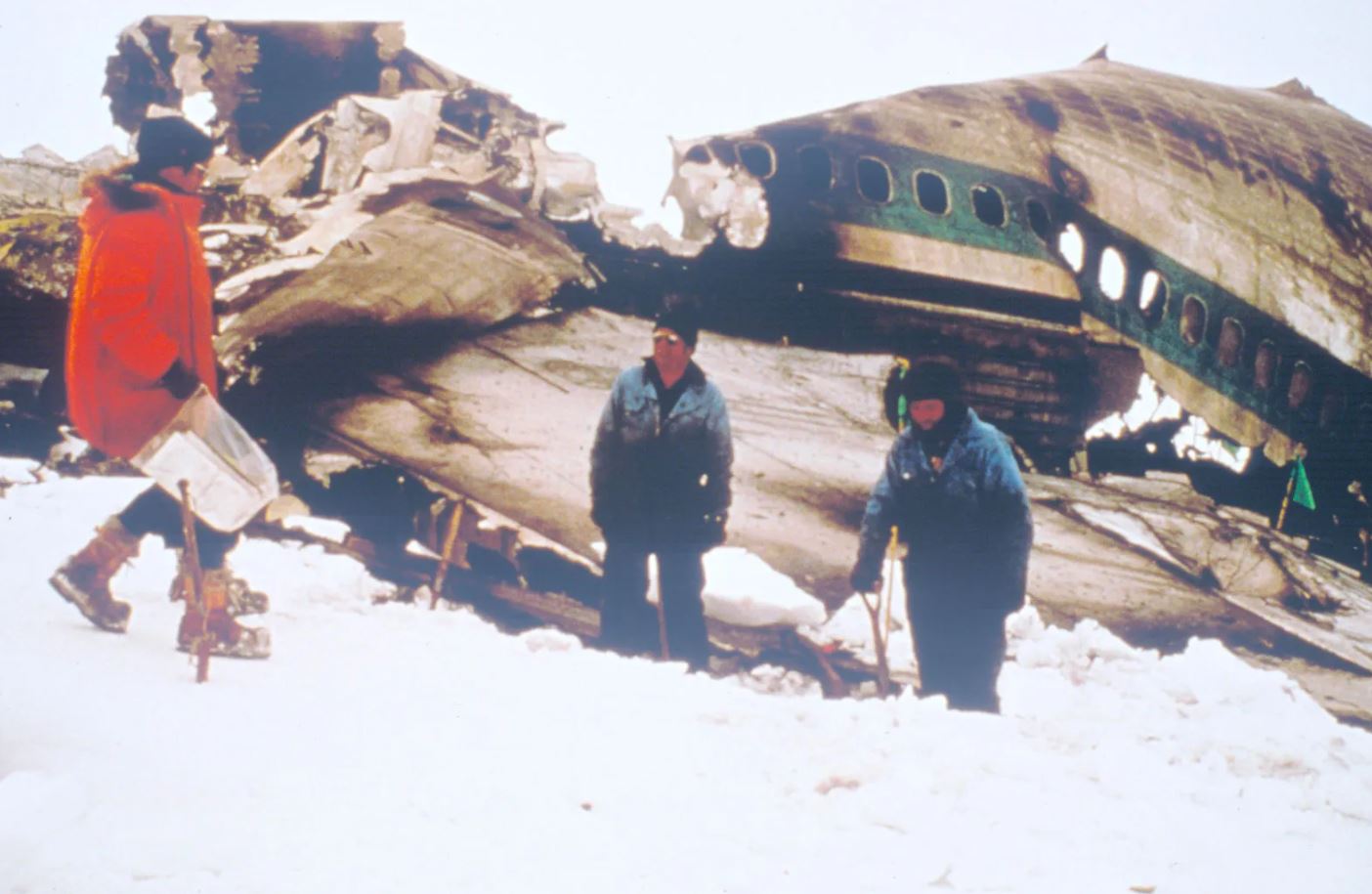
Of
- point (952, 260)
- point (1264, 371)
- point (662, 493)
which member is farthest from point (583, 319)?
point (1264, 371)

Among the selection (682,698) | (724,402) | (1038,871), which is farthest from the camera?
(724,402)

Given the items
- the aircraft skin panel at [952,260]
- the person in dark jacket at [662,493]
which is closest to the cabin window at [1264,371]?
the aircraft skin panel at [952,260]

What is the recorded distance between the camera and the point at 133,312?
212 cm

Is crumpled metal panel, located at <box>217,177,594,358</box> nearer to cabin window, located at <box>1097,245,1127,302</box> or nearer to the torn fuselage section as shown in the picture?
the torn fuselage section

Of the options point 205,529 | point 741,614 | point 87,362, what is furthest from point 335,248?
point 741,614

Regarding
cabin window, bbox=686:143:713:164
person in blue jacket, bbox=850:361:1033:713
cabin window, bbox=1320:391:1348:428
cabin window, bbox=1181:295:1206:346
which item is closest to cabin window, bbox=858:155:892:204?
cabin window, bbox=686:143:713:164

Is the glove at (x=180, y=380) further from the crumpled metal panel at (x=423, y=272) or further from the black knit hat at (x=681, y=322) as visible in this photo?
the black knit hat at (x=681, y=322)

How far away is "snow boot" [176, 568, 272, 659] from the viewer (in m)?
2.16

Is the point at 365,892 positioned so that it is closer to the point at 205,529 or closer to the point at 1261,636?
the point at 205,529

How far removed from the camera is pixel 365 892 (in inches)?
57.6

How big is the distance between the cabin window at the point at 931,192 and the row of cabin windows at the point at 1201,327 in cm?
72

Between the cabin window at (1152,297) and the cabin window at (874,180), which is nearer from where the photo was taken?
the cabin window at (874,180)

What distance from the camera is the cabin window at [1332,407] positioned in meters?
5.55

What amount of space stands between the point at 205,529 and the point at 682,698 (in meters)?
1.25
